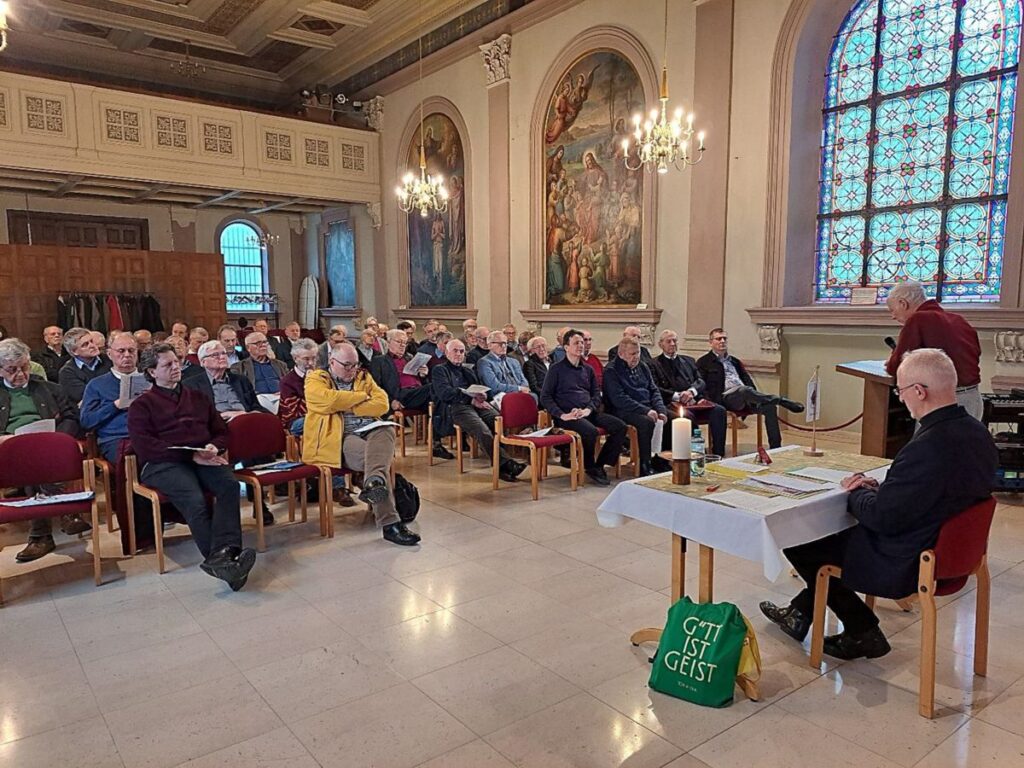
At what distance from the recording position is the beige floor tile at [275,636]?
10.2 ft

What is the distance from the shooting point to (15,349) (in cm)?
469

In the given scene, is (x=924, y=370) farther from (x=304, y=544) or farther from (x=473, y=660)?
(x=304, y=544)

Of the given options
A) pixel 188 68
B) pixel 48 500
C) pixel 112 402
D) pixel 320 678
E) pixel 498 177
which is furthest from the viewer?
pixel 188 68

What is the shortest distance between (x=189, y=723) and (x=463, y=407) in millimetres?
4123

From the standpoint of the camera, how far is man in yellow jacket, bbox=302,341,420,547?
4551mm

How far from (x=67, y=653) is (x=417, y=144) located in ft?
38.0

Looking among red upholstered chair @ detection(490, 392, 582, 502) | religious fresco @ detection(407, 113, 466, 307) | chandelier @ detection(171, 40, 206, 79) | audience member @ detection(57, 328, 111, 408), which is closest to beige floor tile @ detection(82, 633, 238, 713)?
red upholstered chair @ detection(490, 392, 582, 502)

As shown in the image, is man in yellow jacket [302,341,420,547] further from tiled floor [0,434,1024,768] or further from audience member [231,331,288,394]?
audience member [231,331,288,394]

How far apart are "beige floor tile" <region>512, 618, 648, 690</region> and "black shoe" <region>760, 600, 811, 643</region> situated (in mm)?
672

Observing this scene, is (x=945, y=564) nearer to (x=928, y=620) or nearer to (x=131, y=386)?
→ (x=928, y=620)

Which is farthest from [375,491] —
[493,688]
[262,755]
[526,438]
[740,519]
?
[740,519]

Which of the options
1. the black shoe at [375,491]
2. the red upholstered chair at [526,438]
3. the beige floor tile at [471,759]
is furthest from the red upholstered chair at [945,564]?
the red upholstered chair at [526,438]

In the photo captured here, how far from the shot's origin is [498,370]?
688 centimetres

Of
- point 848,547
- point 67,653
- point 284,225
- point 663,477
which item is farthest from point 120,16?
point 848,547
